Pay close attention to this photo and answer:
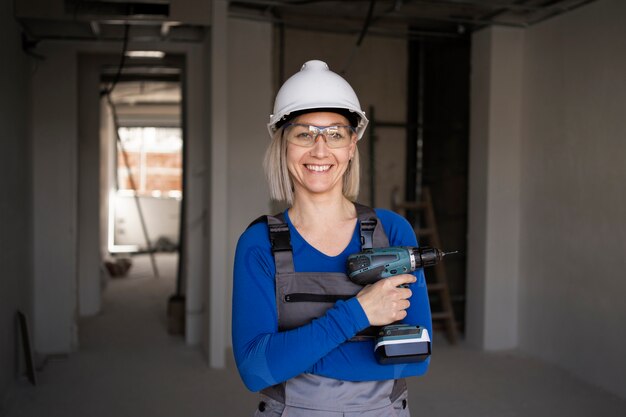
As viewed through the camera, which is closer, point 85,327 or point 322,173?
point 322,173

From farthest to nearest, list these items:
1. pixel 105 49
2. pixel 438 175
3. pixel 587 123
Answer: pixel 438 175 → pixel 105 49 → pixel 587 123

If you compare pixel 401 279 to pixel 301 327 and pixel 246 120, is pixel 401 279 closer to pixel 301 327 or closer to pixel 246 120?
pixel 301 327

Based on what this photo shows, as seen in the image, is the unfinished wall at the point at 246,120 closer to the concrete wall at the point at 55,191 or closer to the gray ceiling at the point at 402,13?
the gray ceiling at the point at 402,13

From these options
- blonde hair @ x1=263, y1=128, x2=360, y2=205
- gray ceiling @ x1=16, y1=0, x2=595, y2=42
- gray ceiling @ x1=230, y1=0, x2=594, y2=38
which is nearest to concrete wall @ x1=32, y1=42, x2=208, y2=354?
gray ceiling @ x1=16, y1=0, x2=595, y2=42

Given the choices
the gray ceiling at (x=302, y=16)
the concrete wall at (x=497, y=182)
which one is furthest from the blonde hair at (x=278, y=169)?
the concrete wall at (x=497, y=182)

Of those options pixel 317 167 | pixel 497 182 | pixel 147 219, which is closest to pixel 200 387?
pixel 497 182

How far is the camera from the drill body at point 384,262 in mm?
1325

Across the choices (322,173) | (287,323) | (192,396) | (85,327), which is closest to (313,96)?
(322,173)

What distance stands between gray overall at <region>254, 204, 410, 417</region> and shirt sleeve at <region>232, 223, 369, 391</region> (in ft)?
0.13

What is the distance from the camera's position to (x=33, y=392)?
3.75 m

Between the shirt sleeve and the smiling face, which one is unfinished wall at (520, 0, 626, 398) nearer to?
the smiling face

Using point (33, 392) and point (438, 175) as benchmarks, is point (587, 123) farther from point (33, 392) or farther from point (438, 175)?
point (33, 392)

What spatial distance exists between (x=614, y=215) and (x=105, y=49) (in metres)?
3.73

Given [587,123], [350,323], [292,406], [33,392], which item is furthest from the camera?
[587,123]
